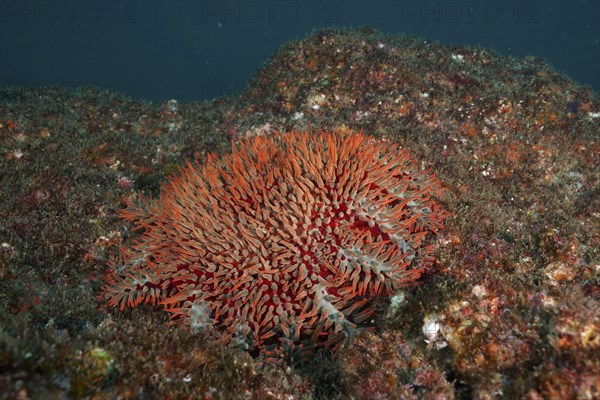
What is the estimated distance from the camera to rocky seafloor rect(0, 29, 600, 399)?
9.30 feet

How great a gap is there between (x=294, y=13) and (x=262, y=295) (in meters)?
137

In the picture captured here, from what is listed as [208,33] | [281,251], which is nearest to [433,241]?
[281,251]

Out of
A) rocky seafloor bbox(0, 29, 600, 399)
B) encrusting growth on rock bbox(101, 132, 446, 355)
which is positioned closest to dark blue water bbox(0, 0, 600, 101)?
rocky seafloor bbox(0, 29, 600, 399)

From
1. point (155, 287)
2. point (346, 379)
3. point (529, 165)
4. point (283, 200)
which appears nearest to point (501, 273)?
point (346, 379)

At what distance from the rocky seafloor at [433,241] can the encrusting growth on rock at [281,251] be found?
23 cm

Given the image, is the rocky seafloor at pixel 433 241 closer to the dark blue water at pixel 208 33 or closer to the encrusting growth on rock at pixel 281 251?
the encrusting growth on rock at pixel 281 251

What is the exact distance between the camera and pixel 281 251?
12.1 ft

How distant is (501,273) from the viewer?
3.98 meters

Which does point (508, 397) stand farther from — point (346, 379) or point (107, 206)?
point (107, 206)

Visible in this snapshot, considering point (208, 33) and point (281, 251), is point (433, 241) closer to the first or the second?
point (281, 251)

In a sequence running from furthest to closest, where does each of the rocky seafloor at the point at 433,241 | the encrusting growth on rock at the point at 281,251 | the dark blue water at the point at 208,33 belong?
the dark blue water at the point at 208,33, the encrusting growth on rock at the point at 281,251, the rocky seafloor at the point at 433,241

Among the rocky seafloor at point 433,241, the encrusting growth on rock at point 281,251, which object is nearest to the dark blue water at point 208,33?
the rocky seafloor at point 433,241

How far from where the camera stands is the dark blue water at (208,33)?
83.4m

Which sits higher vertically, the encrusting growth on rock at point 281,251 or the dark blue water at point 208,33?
the dark blue water at point 208,33
